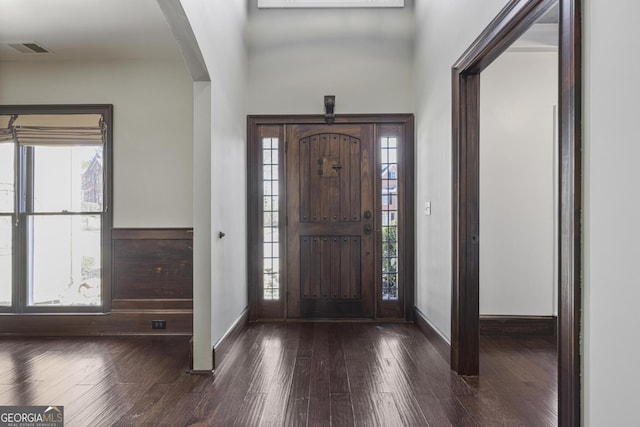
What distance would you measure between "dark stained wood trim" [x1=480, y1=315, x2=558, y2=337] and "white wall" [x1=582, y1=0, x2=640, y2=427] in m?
2.30

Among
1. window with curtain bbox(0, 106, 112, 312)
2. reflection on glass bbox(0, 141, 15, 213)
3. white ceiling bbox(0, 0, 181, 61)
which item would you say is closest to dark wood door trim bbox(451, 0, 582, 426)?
white ceiling bbox(0, 0, 181, 61)

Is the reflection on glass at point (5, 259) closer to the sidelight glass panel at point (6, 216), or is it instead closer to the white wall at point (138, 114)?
the sidelight glass panel at point (6, 216)

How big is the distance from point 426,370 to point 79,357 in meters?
2.55

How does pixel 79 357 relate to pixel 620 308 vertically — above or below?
below

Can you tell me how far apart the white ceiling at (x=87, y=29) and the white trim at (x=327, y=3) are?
116 centimetres

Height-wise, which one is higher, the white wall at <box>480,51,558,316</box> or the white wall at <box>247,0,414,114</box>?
the white wall at <box>247,0,414,114</box>

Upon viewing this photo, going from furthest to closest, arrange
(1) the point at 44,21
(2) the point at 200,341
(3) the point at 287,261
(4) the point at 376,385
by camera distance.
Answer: (3) the point at 287,261
(1) the point at 44,21
(2) the point at 200,341
(4) the point at 376,385

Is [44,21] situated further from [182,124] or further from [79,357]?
[79,357]

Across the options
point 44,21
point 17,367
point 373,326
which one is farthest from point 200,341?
point 44,21

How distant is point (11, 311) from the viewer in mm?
3754

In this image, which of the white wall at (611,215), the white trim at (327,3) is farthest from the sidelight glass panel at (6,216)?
the white wall at (611,215)

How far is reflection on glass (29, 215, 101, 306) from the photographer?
378 cm
